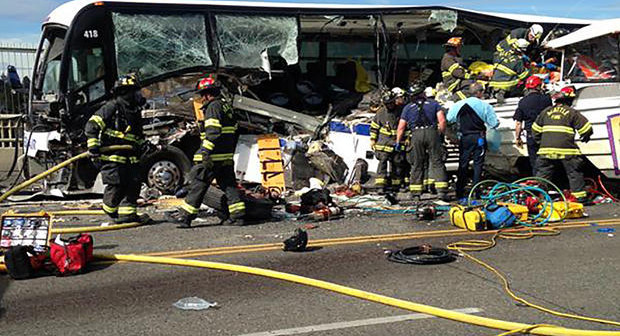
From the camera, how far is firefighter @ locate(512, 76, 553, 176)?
32.3 ft

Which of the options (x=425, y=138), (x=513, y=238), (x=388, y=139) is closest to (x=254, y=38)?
(x=388, y=139)

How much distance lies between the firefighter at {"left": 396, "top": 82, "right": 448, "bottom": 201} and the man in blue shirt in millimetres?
360

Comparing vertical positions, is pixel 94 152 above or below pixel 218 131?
below

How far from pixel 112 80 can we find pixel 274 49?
2927 millimetres

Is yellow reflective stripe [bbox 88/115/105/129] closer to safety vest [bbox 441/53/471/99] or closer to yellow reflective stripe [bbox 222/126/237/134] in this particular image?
yellow reflective stripe [bbox 222/126/237/134]

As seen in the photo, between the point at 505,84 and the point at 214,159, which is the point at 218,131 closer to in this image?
the point at 214,159

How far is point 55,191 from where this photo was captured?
10.6m

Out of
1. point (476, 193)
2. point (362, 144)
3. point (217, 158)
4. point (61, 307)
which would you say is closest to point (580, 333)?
point (61, 307)

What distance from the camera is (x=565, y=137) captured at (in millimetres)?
9031

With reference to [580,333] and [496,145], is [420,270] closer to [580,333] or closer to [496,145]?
[580,333]

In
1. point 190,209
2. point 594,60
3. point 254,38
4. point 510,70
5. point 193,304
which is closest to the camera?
point 193,304

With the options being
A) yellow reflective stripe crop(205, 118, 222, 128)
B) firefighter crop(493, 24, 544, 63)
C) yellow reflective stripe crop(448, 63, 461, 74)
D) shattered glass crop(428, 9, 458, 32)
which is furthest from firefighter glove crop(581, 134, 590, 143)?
yellow reflective stripe crop(205, 118, 222, 128)

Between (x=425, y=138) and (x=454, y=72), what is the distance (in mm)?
2353

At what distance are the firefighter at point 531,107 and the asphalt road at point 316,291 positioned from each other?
2.87 m
